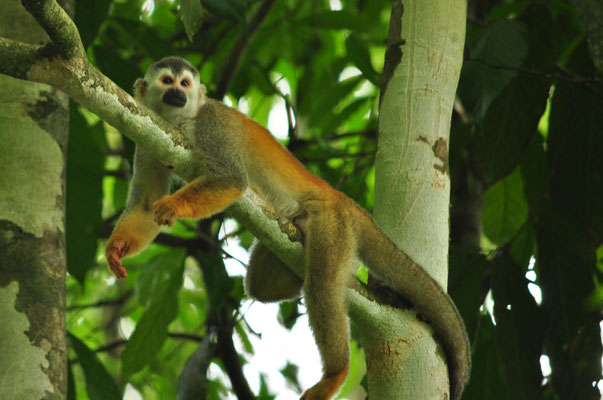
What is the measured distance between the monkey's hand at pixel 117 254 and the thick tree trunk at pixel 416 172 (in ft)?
4.25

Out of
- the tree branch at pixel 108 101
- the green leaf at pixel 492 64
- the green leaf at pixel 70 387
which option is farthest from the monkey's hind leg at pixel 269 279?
the green leaf at pixel 492 64

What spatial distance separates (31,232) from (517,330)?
2.37m

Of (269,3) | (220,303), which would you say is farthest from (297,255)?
(269,3)

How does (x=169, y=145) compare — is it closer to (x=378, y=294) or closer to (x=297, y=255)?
(x=297, y=255)

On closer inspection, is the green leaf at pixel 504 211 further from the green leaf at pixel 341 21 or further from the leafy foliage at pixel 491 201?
the green leaf at pixel 341 21

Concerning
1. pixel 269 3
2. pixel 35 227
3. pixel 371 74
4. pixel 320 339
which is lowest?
pixel 35 227

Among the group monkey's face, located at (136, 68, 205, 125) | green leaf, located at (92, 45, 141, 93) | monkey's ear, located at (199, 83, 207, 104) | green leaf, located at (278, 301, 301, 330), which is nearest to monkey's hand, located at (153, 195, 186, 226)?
monkey's face, located at (136, 68, 205, 125)

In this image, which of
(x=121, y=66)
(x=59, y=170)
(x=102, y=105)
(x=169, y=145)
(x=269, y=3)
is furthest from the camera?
(x=269, y=3)

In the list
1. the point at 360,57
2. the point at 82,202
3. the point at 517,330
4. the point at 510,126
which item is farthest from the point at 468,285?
the point at 82,202

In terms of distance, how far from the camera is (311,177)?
365 cm

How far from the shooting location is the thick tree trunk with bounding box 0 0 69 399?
8.24 feet

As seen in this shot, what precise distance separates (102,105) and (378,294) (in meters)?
1.33

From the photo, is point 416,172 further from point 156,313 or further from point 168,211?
point 156,313

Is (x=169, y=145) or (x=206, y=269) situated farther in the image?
(x=206, y=269)
